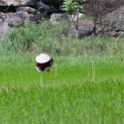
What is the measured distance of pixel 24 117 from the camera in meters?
5.64

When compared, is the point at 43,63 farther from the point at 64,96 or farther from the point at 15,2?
the point at 15,2

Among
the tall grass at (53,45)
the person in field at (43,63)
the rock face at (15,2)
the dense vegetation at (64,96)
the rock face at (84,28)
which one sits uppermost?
the person in field at (43,63)

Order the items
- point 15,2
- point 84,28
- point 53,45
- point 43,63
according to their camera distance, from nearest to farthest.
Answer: point 43,63, point 53,45, point 84,28, point 15,2

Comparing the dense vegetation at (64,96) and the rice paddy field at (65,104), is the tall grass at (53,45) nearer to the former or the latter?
the dense vegetation at (64,96)

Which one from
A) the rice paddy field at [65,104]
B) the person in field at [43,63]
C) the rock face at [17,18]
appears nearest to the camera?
the rice paddy field at [65,104]

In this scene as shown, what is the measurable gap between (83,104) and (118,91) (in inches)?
44.5

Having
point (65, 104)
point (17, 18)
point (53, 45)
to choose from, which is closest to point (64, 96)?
point (65, 104)

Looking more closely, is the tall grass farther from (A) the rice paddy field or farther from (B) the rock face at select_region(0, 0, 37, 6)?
(A) the rice paddy field

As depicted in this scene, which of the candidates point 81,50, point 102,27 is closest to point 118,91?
point 81,50

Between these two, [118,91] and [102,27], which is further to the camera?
[102,27]

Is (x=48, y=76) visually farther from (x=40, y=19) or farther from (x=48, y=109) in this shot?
(x=40, y=19)

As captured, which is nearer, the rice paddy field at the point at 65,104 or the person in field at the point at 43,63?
the rice paddy field at the point at 65,104

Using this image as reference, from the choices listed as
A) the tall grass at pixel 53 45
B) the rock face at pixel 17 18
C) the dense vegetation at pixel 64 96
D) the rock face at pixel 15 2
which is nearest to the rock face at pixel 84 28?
the rock face at pixel 17 18

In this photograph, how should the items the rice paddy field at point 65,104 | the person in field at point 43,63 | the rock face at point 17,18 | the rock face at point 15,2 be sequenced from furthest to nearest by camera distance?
the rock face at point 15,2 < the rock face at point 17,18 < the person in field at point 43,63 < the rice paddy field at point 65,104
